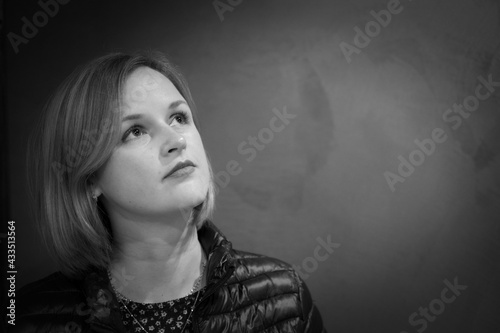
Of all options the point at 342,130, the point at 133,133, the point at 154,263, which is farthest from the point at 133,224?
the point at 342,130

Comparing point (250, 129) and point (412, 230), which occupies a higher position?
point (250, 129)

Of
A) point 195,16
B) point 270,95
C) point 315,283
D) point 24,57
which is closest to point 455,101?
point 270,95

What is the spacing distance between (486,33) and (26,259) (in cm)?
149

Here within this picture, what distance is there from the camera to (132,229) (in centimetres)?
122

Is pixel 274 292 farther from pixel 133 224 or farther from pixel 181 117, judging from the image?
pixel 181 117

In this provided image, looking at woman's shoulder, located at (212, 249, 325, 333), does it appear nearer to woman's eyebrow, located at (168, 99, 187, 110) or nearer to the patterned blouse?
the patterned blouse

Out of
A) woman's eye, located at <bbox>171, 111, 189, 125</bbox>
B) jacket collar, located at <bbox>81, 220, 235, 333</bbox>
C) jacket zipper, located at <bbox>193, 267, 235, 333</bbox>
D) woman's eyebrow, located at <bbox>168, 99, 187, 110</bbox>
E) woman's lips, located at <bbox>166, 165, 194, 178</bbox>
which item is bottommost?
jacket zipper, located at <bbox>193, 267, 235, 333</bbox>

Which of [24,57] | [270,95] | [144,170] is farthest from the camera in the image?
[270,95]

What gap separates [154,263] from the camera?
1230mm

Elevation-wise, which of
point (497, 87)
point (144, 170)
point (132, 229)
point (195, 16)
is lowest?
point (497, 87)

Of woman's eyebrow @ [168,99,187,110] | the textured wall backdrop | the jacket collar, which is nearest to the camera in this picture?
the jacket collar

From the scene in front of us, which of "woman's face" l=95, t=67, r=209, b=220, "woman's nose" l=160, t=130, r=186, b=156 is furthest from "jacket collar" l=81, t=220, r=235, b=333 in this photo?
"woman's nose" l=160, t=130, r=186, b=156

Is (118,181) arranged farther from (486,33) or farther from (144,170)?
→ (486,33)

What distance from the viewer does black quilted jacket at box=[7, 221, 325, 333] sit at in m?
1.15
